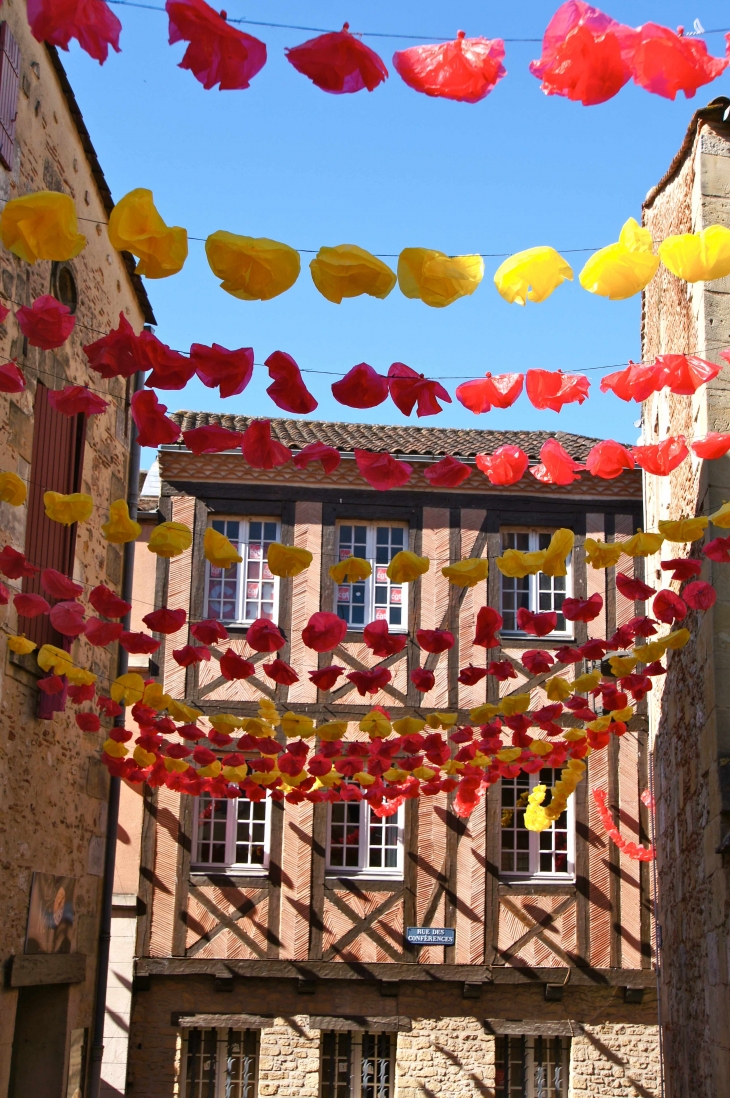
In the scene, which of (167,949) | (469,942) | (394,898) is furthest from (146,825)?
(469,942)

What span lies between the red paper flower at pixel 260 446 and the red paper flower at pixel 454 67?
1.83m

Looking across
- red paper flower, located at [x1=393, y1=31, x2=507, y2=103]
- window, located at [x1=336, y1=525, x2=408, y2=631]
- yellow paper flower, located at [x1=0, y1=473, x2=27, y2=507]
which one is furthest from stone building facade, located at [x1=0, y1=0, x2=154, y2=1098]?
window, located at [x1=336, y1=525, x2=408, y2=631]

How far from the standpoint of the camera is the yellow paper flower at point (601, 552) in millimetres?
6406

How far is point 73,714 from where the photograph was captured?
8.70 metres

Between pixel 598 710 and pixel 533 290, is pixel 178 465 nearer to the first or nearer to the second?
pixel 598 710

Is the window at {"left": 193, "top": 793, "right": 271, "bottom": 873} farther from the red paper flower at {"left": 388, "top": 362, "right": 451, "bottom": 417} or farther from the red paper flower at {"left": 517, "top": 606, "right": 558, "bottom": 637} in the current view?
the red paper flower at {"left": 388, "top": 362, "right": 451, "bottom": 417}

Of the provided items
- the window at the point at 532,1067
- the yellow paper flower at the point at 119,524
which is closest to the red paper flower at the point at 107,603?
the yellow paper flower at the point at 119,524

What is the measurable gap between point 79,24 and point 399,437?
456 inches

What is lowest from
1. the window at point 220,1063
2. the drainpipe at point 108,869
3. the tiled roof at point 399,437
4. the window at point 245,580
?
the window at point 220,1063

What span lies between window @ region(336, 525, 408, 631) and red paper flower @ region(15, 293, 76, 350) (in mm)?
8939

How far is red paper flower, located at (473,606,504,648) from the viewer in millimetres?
7422

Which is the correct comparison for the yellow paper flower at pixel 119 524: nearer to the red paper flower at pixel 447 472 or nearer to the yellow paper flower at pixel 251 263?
the red paper flower at pixel 447 472

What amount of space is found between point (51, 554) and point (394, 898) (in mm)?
6359

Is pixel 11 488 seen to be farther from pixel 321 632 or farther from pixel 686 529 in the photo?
pixel 686 529
